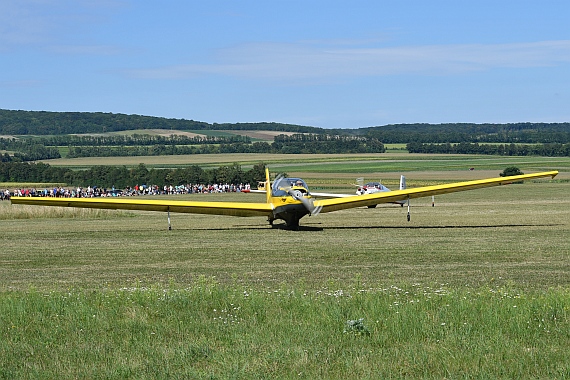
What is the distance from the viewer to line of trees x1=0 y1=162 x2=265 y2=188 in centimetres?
8696

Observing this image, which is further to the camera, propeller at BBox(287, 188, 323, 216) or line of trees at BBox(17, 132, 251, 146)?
line of trees at BBox(17, 132, 251, 146)

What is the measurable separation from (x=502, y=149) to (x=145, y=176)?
70.3 metres

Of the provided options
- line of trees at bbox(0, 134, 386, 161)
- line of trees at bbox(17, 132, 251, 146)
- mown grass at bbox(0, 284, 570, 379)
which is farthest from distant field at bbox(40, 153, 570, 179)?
mown grass at bbox(0, 284, 570, 379)

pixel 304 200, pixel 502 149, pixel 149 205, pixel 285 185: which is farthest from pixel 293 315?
pixel 502 149

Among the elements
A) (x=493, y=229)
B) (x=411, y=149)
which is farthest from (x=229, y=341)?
(x=411, y=149)

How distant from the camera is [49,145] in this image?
180m

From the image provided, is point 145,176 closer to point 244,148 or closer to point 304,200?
point 244,148

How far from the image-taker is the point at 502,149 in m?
140

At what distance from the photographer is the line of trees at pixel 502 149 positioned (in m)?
132

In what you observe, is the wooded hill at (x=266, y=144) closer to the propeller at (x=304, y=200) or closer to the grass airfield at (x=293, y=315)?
the propeller at (x=304, y=200)

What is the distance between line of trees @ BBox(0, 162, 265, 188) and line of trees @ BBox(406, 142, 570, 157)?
193 feet

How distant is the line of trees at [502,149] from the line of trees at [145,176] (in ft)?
193

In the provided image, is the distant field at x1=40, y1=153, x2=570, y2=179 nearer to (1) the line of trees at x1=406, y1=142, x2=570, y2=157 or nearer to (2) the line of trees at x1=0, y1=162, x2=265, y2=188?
(2) the line of trees at x1=0, y1=162, x2=265, y2=188

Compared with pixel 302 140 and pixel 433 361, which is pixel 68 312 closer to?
pixel 433 361
